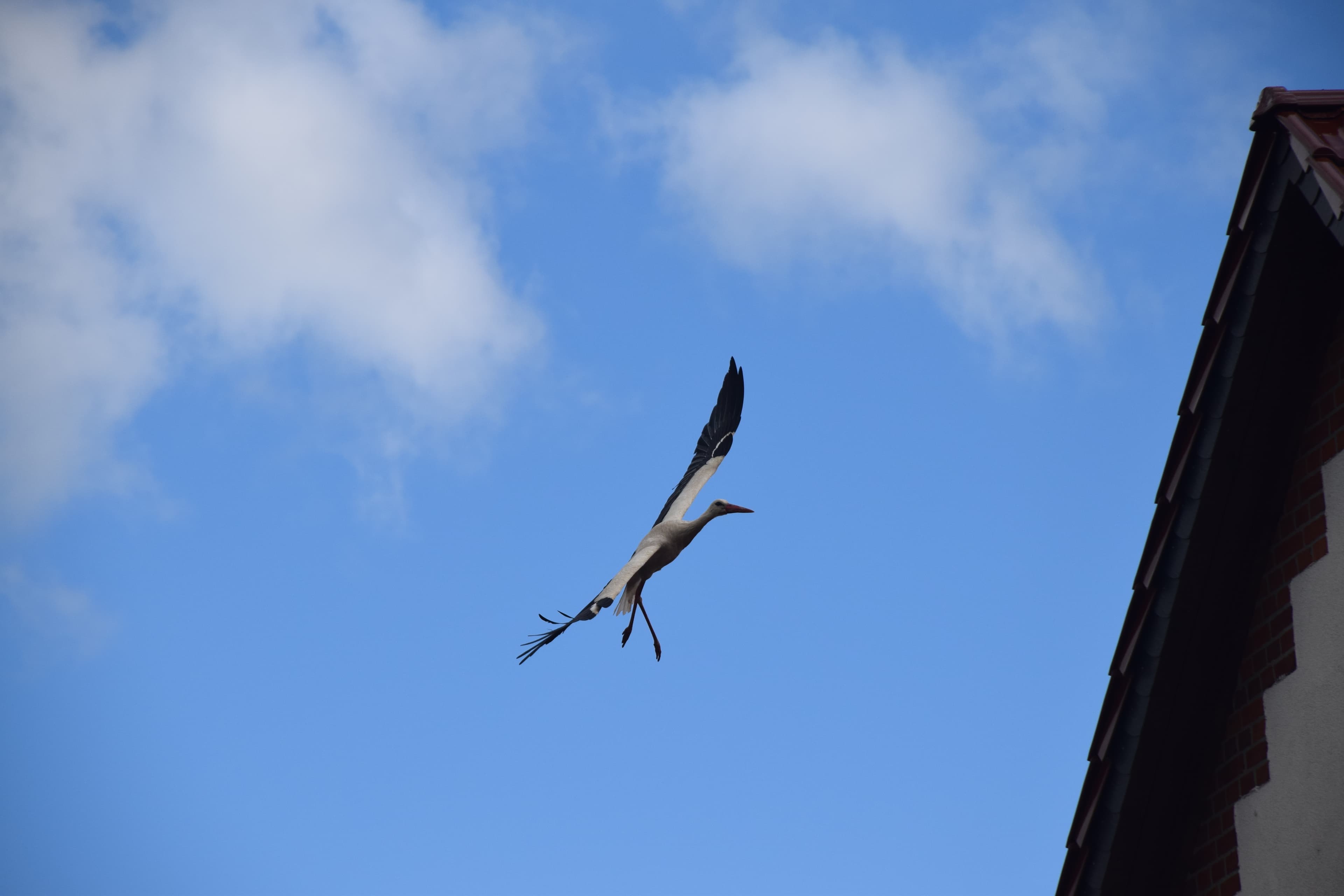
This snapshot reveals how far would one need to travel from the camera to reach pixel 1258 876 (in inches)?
223

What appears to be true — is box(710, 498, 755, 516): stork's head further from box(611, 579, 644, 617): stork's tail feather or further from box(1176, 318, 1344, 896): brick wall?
box(1176, 318, 1344, 896): brick wall

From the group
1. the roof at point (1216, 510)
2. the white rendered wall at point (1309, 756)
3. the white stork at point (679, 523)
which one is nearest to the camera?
the white rendered wall at point (1309, 756)

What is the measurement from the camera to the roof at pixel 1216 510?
5652mm

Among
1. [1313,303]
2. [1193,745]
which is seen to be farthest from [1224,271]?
[1193,745]

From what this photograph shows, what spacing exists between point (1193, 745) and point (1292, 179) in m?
3.00

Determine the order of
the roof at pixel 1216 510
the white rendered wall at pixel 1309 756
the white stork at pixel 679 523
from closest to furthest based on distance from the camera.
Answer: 1. the white rendered wall at pixel 1309 756
2. the roof at pixel 1216 510
3. the white stork at pixel 679 523

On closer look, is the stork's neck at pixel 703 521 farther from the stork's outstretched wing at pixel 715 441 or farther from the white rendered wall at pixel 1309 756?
the white rendered wall at pixel 1309 756

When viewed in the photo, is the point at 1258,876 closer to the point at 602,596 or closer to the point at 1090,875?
the point at 1090,875

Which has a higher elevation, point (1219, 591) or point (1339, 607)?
point (1219, 591)

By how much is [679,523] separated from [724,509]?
0.85m

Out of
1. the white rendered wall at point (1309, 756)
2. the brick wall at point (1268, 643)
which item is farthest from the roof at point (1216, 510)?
the white rendered wall at point (1309, 756)

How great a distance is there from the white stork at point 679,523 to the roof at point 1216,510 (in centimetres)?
493

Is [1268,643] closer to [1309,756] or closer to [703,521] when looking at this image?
[1309,756]

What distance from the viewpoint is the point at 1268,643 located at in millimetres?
5941
